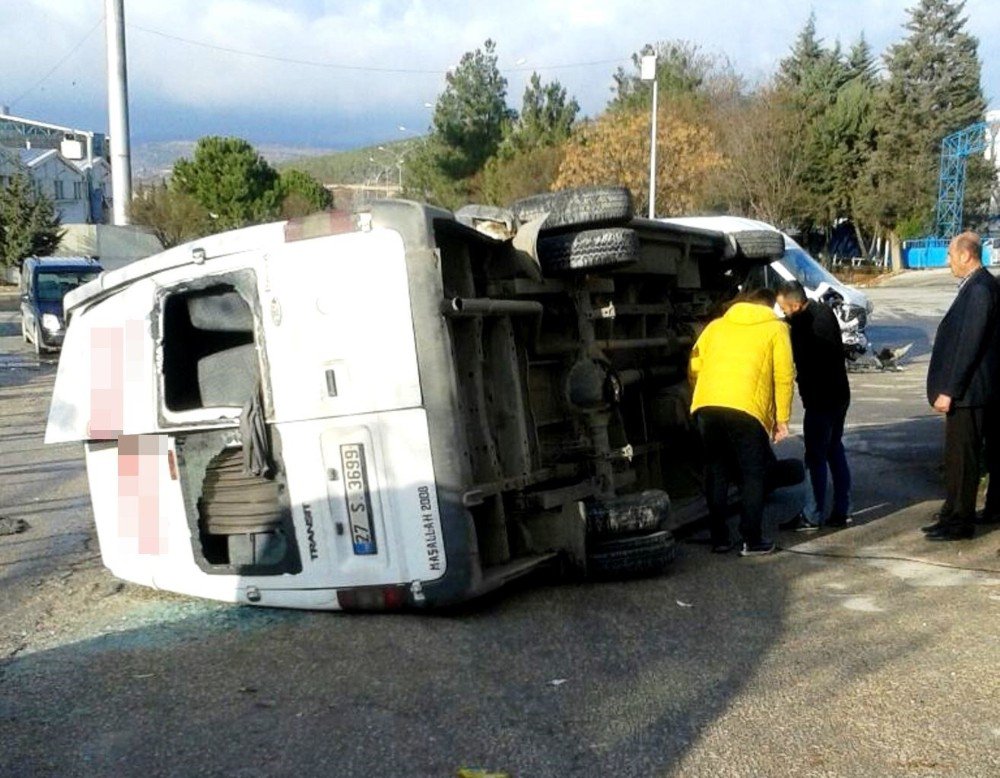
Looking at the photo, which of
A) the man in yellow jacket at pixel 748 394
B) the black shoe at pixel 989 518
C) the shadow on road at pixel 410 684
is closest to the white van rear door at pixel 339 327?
the shadow on road at pixel 410 684

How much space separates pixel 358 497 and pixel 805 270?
624 inches

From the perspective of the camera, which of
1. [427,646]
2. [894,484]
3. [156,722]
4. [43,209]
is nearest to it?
[156,722]

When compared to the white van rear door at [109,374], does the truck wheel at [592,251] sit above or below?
above

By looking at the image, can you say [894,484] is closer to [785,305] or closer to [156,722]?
[785,305]

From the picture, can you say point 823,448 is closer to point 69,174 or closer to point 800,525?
point 800,525

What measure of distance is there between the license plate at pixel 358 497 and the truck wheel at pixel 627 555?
1337mm

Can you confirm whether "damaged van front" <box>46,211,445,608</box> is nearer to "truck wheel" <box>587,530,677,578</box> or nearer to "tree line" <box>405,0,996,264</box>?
"truck wheel" <box>587,530,677,578</box>

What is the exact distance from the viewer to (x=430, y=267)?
5984 millimetres

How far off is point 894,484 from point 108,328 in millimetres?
6477

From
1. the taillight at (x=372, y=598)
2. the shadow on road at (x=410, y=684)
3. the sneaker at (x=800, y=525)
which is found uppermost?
the taillight at (x=372, y=598)

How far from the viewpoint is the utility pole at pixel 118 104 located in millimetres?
17391

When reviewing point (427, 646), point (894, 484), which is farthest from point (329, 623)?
point (894, 484)

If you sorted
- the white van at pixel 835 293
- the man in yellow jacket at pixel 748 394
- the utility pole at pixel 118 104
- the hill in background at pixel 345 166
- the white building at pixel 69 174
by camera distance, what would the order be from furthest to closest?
the hill in background at pixel 345 166 < the white building at pixel 69 174 < the white van at pixel 835 293 < the utility pole at pixel 118 104 < the man in yellow jacket at pixel 748 394

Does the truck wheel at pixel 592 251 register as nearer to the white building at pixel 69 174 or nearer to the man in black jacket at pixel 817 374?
the man in black jacket at pixel 817 374
